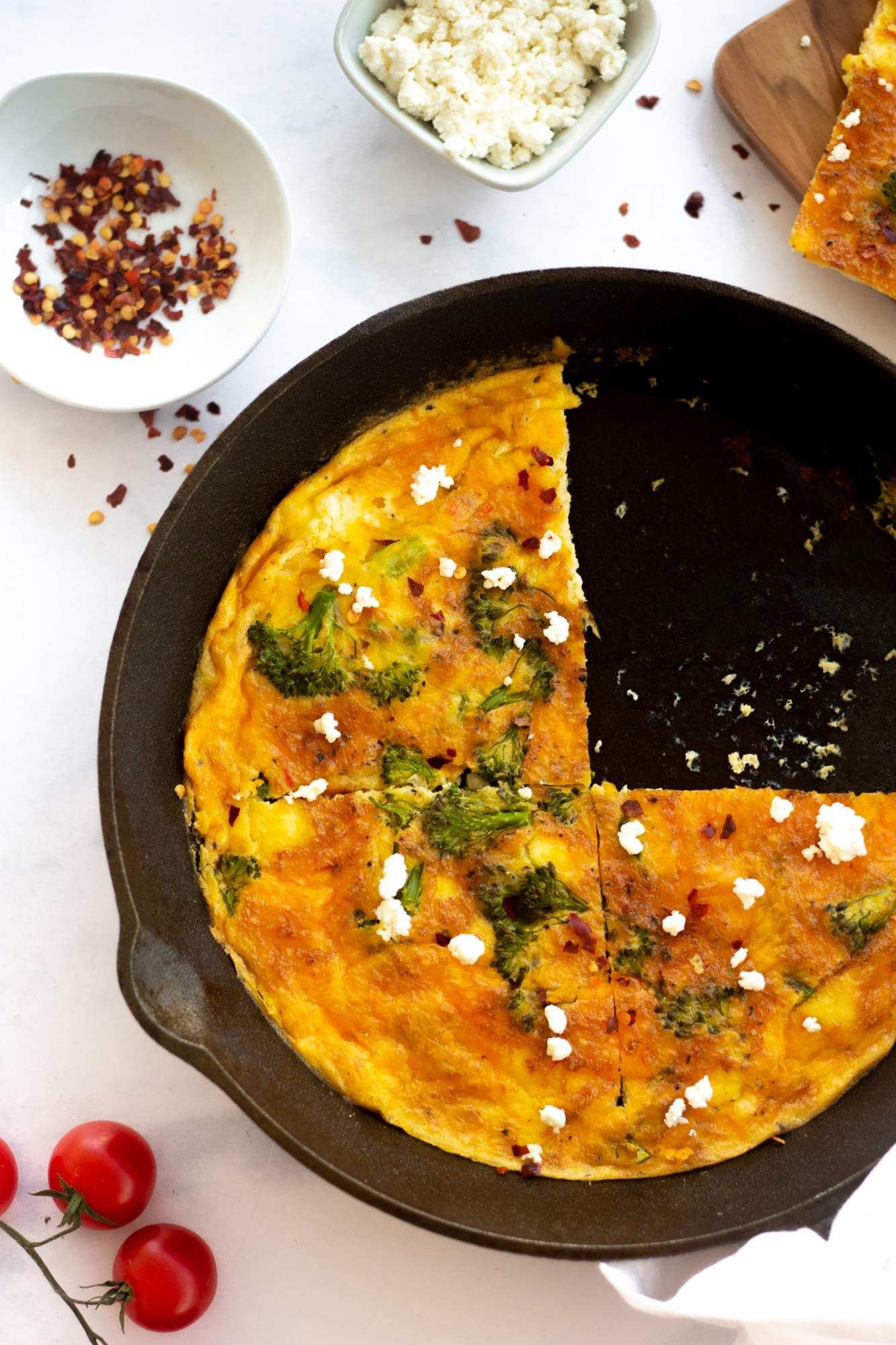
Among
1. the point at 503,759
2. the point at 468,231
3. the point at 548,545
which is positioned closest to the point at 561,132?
the point at 468,231

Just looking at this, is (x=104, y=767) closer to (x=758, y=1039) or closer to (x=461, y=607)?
(x=461, y=607)

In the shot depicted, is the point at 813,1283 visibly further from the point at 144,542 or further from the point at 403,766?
the point at 144,542

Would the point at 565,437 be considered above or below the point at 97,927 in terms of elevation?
above

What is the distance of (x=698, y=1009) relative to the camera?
11.5ft

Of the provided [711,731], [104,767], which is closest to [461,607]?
[711,731]

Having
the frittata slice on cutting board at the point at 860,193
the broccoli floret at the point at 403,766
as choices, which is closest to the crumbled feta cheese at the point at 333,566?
the broccoli floret at the point at 403,766

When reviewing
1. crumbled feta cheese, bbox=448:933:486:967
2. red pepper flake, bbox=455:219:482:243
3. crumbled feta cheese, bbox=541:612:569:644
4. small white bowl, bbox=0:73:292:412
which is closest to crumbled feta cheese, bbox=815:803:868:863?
crumbled feta cheese, bbox=541:612:569:644

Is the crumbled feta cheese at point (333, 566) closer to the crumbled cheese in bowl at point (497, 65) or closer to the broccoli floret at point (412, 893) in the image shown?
the broccoli floret at point (412, 893)

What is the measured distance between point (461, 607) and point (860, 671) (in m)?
1.41

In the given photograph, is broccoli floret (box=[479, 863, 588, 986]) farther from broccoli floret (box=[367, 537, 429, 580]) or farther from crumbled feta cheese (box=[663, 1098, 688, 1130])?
broccoli floret (box=[367, 537, 429, 580])

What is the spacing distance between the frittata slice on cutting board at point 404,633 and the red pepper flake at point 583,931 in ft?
1.45

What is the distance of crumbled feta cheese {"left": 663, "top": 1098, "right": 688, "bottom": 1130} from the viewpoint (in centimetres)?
338

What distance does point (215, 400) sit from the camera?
12.4ft

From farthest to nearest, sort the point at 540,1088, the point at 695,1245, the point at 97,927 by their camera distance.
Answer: the point at 97,927
the point at 540,1088
the point at 695,1245
